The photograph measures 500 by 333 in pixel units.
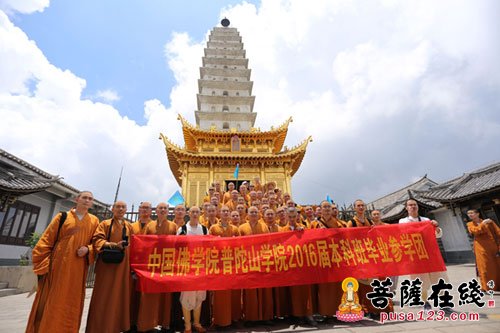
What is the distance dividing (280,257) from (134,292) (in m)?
2.24

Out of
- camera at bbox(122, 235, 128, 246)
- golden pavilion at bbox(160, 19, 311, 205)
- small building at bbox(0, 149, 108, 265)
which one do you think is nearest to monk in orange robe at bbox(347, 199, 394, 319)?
camera at bbox(122, 235, 128, 246)

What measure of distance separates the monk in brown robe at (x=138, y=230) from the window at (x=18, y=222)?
972 centimetres

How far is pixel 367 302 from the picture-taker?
13.1 feet

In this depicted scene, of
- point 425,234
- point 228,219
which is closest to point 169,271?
point 228,219

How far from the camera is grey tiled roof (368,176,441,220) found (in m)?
15.2

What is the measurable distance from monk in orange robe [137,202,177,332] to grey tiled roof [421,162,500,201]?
12.9 metres

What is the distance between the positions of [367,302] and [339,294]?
1.59ft

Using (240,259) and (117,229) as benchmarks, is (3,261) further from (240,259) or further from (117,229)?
(240,259)

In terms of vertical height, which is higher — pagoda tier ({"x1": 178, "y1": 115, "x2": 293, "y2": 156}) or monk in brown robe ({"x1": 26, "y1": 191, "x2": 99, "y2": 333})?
pagoda tier ({"x1": 178, "y1": 115, "x2": 293, "y2": 156})

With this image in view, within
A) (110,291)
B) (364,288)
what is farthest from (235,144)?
(110,291)

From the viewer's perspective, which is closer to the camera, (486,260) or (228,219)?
(228,219)

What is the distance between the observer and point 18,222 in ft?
34.9

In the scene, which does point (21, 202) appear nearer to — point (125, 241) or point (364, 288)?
point (125, 241)

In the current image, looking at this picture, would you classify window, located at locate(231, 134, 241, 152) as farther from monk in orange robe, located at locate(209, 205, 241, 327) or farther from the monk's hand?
the monk's hand
